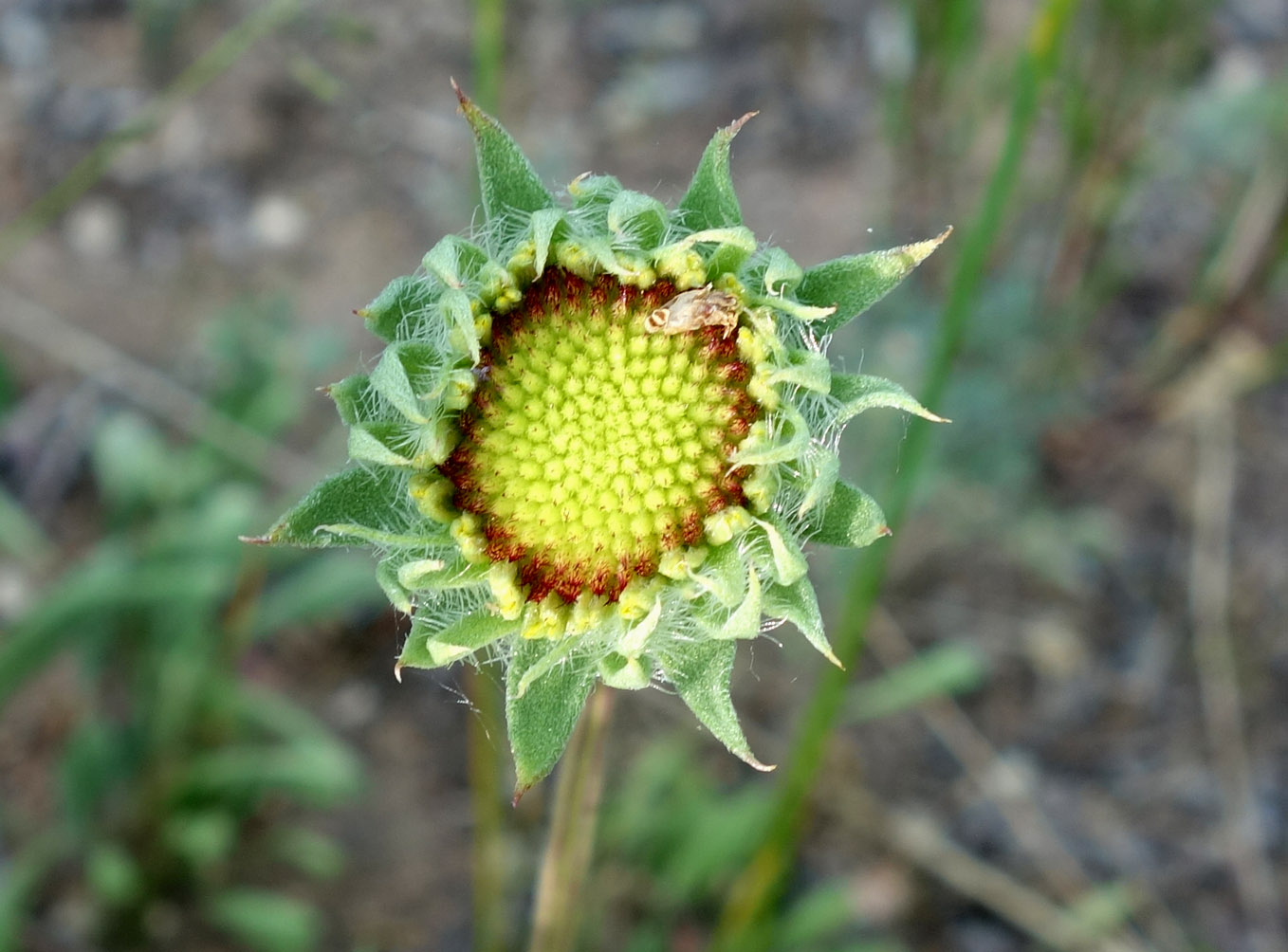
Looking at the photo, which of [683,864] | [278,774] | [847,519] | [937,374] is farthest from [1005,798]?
[847,519]

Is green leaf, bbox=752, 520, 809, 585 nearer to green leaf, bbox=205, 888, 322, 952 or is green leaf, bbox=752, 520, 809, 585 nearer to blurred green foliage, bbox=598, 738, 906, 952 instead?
blurred green foliage, bbox=598, 738, 906, 952

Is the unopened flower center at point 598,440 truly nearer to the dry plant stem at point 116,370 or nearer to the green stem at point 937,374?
the green stem at point 937,374

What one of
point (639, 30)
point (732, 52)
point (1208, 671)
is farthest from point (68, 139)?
point (1208, 671)

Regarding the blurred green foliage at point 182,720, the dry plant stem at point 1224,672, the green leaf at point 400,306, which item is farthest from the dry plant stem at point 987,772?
the green leaf at point 400,306

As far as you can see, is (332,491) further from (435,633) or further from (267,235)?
(267,235)

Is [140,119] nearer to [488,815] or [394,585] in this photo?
[488,815]

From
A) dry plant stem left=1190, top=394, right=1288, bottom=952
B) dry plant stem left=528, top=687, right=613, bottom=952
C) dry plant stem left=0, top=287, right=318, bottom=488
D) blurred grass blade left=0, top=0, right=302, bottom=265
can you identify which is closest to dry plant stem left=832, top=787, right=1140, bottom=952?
dry plant stem left=1190, top=394, right=1288, bottom=952
